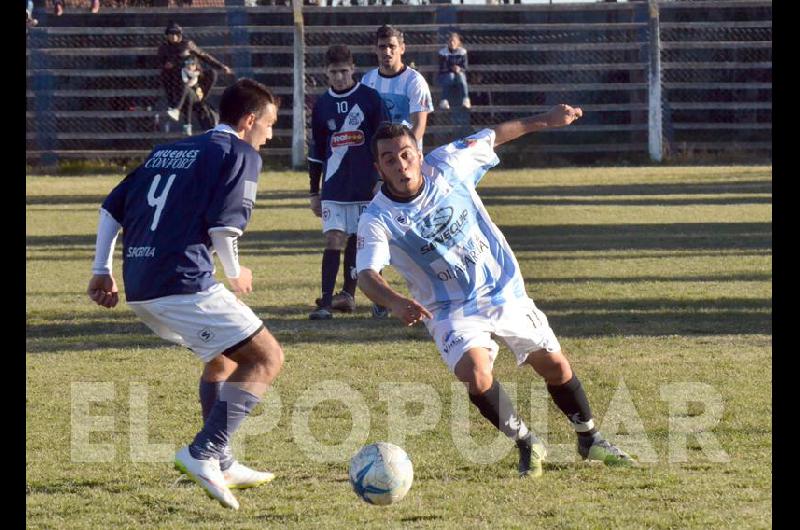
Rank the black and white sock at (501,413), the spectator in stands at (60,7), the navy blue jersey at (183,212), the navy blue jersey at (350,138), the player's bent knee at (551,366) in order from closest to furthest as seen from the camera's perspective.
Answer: the navy blue jersey at (183,212) → the black and white sock at (501,413) → the player's bent knee at (551,366) → the navy blue jersey at (350,138) → the spectator in stands at (60,7)

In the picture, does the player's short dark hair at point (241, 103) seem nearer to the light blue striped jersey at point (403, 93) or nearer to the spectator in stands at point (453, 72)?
the light blue striped jersey at point (403, 93)

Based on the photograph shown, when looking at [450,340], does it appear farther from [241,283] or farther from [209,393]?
[209,393]

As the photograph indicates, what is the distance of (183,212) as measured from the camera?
5.21 m

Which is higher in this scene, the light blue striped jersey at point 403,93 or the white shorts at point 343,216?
the light blue striped jersey at point 403,93

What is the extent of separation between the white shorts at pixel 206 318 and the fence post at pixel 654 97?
21.2 metres

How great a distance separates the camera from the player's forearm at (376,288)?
5.25 m

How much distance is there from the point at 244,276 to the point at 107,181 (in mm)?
18363

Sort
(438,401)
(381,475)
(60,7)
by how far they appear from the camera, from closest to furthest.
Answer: (381,475) < (438,401) < (60,7)

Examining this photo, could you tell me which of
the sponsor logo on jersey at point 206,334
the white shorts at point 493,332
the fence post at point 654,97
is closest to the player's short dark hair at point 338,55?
the white shorts at point 493,332

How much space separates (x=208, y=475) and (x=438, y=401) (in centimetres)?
190

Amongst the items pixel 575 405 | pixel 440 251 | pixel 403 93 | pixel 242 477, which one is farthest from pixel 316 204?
pixel 242 477

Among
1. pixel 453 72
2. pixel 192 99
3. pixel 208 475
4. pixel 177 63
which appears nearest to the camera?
pixel 208 475

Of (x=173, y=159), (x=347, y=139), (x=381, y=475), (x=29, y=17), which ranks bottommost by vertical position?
(x=381, y=475)
